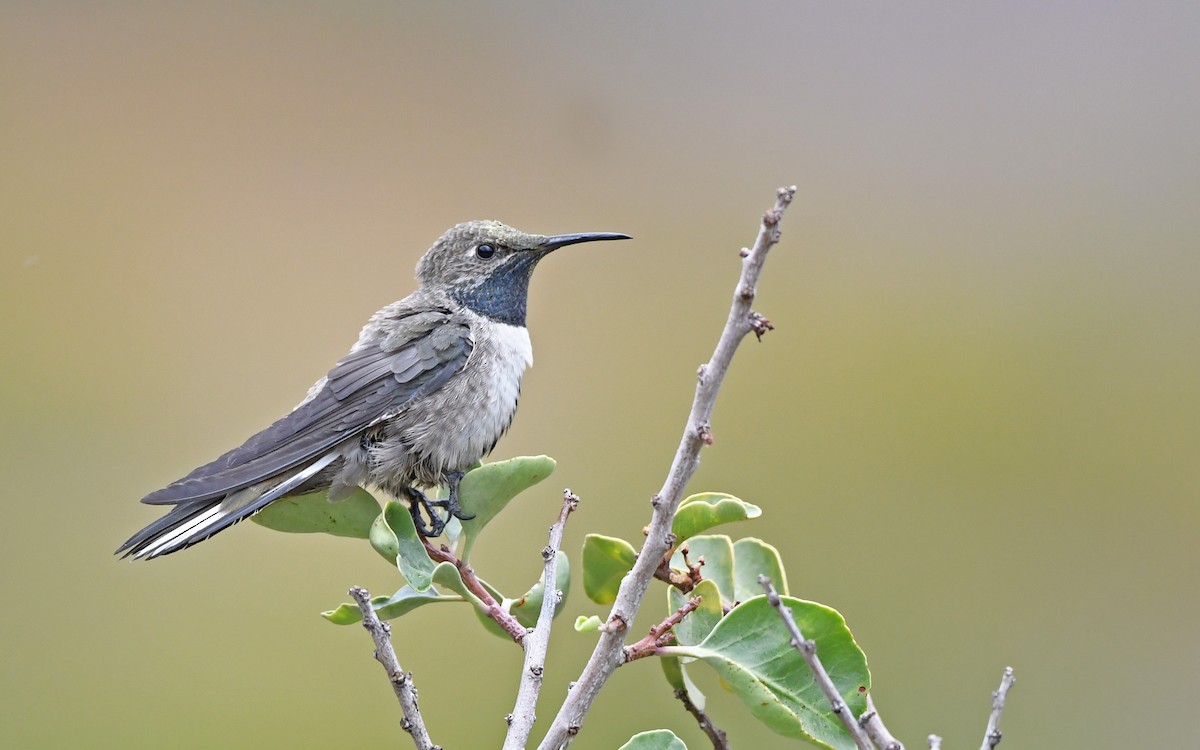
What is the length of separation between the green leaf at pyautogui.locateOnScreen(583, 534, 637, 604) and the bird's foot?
0.17 m

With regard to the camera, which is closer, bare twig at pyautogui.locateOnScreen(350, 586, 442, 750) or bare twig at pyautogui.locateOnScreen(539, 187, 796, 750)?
bare twig at pyautogui.locateOnScreen(539, 187, 796, 750)

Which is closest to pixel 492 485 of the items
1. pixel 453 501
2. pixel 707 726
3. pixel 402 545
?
pixel 402 545

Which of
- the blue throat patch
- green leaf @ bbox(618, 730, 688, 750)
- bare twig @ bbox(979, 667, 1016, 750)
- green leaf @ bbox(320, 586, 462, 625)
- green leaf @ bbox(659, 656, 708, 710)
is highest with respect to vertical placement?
the blue throat patch

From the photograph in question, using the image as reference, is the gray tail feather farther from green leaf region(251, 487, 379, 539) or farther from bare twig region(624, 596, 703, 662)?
bare twig region(624, 596, 703, 662)

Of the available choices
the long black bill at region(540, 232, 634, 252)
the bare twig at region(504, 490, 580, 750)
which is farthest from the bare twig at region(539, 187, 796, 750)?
the long black bill at region(540, 232, 634, 252)

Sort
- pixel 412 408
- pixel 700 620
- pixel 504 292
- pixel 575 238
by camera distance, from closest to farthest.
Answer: pixel 700 620, pixel 412 408, pixel 575 238, pixel 504 292

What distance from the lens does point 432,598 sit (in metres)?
1.16

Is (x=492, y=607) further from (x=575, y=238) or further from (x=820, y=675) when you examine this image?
(x=575, y=238)

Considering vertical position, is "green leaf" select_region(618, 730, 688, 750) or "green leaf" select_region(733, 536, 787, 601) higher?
"green leaf" select_region(733, 536, 787, 601)

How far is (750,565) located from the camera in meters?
1.27

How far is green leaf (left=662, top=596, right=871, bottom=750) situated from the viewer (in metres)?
1.01

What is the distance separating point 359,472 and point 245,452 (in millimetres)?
239

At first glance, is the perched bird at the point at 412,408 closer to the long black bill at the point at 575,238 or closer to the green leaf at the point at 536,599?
the long black bill at the point at 575,238

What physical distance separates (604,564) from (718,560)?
Answer: 0.14 meters
